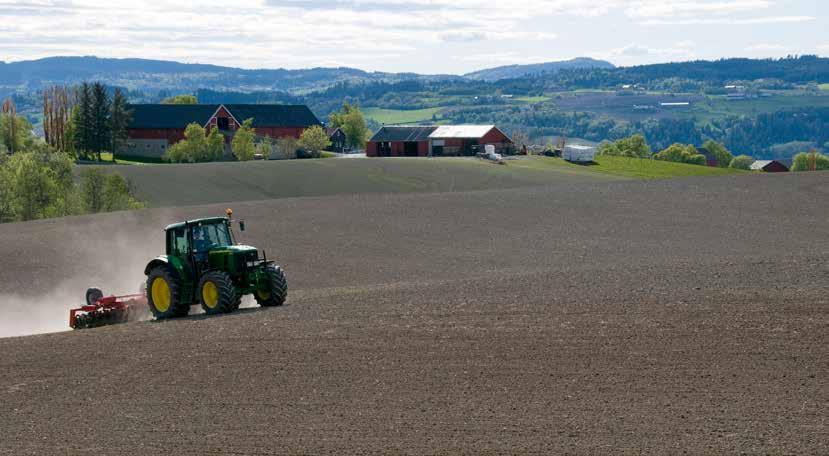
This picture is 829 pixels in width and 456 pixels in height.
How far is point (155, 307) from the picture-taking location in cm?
2420

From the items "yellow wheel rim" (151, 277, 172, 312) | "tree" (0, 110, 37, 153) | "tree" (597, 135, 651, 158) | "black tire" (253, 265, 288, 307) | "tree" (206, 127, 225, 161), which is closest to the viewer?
"yellow wheel rim" (151, 277, 172, 312)

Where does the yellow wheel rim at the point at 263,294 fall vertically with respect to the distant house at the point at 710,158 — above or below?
above

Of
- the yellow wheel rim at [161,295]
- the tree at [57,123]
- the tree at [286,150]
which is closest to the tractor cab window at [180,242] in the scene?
the yellow wheel rim at [161,295]

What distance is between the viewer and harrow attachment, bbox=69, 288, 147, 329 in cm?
2438

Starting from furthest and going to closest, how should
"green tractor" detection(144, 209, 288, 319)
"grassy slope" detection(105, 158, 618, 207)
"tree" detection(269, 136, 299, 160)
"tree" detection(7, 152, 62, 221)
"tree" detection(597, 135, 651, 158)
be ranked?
1. "tree" detection(597, 135, 651, 158)
2. "tree" detection(269, 136, 299, 160)
3. "grassy slope" detection(105, 158, 618, 207)
4. "tree" detection(7, 152, 62, 221)
5. "green tractor" detection(144, 209, 288, 319)

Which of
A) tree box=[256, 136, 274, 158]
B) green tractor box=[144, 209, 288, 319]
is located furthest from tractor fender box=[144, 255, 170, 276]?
tree box=[256, 136, 274, 158]

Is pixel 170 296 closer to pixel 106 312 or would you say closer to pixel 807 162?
pixel 106 312

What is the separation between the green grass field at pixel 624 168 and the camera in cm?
9294

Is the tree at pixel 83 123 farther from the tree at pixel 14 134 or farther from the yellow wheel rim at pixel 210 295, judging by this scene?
the yellow wheel rim at pixel 210 295

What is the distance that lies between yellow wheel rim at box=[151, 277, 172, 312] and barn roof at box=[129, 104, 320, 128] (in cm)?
10126

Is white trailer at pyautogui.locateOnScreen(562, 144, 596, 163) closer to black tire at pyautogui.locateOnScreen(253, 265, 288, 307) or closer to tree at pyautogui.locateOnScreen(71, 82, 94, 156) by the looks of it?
tree at pyautogui.locateOnScreen(71, 82, 94, 156)

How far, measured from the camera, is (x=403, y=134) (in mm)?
116562

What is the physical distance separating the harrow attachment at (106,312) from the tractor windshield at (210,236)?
7.69 ft

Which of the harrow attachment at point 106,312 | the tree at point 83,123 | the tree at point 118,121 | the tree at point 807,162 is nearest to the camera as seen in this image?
the harrow attachment at point 106,312
